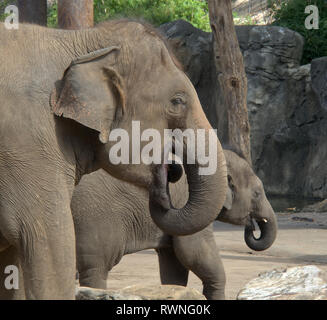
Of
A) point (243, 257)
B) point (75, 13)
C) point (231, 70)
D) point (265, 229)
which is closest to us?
point (265, 229)

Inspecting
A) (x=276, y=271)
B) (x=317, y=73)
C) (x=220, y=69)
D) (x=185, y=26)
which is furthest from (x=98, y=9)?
(x=276, y=271)

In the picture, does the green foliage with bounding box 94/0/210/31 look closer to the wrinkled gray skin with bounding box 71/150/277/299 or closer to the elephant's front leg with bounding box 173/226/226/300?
the wrinkled gray skin with bounding box 71/150/277/299

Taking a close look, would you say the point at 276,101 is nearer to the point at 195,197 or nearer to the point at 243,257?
the point at 243,257

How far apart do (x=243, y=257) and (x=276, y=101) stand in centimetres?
1143

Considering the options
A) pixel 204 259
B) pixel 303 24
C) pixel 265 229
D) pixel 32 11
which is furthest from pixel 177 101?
pixel 303 24

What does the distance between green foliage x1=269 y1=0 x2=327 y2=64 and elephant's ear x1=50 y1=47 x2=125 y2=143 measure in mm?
17290

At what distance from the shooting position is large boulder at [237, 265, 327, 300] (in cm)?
461

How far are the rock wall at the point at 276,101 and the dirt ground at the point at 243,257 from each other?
7.49m

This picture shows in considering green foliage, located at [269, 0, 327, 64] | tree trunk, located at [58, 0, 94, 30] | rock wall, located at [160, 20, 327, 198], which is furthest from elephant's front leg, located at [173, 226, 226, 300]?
green foliage, located at [269, 0, 327, 64]

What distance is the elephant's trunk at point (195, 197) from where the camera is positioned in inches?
163

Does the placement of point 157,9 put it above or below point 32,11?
above

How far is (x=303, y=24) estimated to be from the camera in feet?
69.4

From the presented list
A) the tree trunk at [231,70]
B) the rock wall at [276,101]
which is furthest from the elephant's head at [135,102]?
the rock wall at [276,101]

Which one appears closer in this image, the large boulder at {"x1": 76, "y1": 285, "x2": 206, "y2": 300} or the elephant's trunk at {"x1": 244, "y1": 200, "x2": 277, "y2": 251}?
the large boulder at {"x1": 76, "y1": 285, "x2": 206, "y2": 300}
